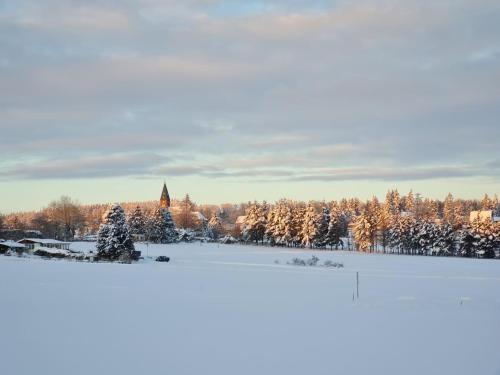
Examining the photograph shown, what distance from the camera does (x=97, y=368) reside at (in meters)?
11.0

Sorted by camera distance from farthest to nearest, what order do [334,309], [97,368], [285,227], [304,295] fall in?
[285,227] → [304,295] → [334,309] → [97,368]

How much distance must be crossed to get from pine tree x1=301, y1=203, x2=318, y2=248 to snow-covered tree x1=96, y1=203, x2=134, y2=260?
38.1 metres

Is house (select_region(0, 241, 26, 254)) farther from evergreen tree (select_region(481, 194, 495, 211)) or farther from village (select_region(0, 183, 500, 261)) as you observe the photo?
evergreen tree (select_region(481, 194, 495, 211))

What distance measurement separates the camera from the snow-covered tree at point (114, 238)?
186ft

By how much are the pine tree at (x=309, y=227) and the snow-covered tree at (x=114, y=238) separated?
1502 inches

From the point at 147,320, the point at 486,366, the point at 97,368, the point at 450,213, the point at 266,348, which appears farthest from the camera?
the point at 450,213

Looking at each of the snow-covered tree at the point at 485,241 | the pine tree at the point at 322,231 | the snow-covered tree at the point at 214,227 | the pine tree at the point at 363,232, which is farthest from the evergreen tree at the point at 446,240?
the snow-covered tree at the point at 214,227

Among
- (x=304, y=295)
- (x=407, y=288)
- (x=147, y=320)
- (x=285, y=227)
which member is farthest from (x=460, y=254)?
(x=147, y=320)

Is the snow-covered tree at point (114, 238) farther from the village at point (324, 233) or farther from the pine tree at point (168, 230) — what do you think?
the pine tree at point (168, 230)

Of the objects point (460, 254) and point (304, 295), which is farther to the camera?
point (460, 254)

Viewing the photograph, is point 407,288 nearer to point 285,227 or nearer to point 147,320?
point 147,320

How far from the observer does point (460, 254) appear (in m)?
78.5

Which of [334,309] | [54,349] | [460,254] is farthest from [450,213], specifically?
[54,349]

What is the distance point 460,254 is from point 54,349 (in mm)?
76031
